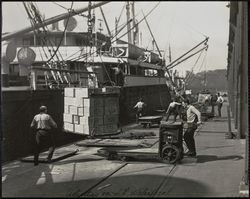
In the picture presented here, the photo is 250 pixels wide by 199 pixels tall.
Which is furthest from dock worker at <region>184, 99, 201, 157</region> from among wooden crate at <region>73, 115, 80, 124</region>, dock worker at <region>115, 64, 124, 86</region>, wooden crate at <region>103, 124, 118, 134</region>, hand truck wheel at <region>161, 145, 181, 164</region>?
dock worker at <region>115, 64, 124, 86</region>

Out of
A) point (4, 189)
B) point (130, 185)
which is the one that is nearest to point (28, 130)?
point (4, 189)

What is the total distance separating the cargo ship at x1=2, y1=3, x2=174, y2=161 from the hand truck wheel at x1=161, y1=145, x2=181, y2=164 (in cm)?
A: 429

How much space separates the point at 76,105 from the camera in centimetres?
1284

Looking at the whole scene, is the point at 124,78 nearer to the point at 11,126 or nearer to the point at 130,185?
the point at 11,126

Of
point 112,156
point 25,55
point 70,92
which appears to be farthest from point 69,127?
point 25,55

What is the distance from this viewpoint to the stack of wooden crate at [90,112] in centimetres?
1248

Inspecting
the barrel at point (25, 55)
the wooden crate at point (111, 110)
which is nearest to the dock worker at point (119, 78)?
the barrel at point (25, 55)

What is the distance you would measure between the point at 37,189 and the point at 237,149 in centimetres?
729

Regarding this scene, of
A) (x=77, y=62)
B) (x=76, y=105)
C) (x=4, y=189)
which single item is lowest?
(x=4, y=189)

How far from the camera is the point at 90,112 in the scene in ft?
40.9

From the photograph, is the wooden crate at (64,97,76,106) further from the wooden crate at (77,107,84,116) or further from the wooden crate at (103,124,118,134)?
the wooden crate at (103,124,118,134)

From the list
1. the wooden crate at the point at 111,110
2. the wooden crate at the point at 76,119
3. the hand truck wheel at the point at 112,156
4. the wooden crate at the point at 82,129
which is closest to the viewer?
the hand truck wheel at the point at 112,156

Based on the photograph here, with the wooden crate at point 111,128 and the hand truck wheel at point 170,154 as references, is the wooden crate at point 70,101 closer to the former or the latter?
the wooden crate at point 111,128

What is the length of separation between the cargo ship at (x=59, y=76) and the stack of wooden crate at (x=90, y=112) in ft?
4.69
